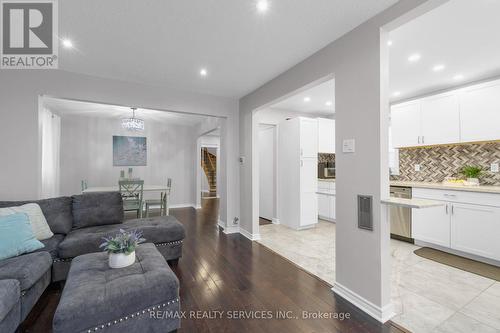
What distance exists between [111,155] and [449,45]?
718cm

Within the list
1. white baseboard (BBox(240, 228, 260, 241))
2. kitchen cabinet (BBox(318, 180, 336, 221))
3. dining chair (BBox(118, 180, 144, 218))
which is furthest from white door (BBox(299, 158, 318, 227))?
dining chair (BBox(118, 180, 144, 218))

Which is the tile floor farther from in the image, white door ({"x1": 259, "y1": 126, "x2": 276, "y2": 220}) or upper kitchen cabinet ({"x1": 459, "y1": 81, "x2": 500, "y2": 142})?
upper kitchen cabinet ({"x1": 459, "y1": 81, "x2": 500, "y2": 142})

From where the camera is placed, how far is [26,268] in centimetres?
171

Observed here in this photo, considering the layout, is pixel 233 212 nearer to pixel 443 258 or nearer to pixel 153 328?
pixel 153 328

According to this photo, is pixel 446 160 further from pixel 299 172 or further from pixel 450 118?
pixel 299 172

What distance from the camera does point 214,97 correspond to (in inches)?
164

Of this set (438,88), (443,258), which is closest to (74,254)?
(443,258)

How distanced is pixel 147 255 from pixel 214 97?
3069mm

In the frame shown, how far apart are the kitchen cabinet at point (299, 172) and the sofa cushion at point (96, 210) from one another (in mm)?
3076

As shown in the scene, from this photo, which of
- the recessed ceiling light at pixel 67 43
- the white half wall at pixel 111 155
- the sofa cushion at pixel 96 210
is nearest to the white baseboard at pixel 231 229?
the sofa cushion at pixel 96 210

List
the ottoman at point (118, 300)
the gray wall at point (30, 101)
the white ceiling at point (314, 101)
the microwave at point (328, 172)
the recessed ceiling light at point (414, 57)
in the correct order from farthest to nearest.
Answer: the microwave at point (328, 172)
the white ceiling at point (314, 101)
the gray wall at point (30, 101)
the recessed ceiling light at point (414, 57)
the ottoman at point (118, 300)

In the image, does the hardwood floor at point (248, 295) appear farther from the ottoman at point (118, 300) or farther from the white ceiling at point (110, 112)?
the white ceiling at point (110, 112)

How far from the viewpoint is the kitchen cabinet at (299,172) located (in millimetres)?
4402

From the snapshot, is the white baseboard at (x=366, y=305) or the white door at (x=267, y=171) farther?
the white door at (x=267, y=171)
